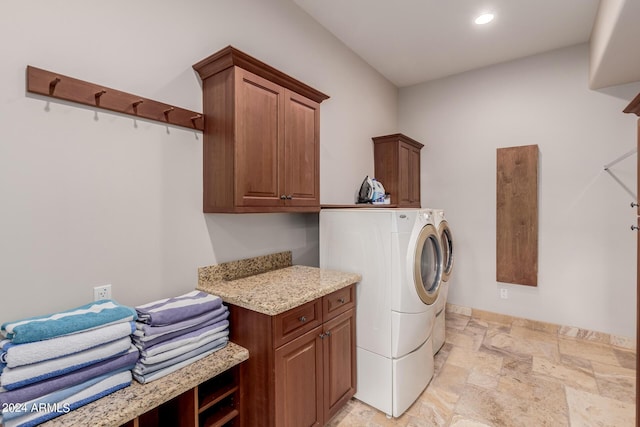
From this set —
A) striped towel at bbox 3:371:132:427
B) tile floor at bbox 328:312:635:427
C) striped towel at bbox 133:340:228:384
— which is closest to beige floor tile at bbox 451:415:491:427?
tile floor at bbox 328:312:635:427

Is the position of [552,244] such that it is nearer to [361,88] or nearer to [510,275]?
[510,275]

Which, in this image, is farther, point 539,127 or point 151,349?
point 539,127

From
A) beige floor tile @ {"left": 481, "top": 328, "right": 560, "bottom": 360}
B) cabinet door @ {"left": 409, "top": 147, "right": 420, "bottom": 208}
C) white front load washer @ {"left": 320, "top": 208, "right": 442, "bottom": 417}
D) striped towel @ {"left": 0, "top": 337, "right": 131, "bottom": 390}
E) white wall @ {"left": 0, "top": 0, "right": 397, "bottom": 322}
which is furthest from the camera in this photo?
cabinet door @ {"left": 409, "top": 147, "right": 420, "bottom": 208}

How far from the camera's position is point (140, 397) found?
1.12 m

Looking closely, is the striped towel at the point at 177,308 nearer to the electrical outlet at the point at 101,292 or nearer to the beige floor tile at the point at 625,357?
the electrical outlet at the point at 101,292

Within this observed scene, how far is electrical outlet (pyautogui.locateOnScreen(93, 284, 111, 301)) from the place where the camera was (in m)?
1.38

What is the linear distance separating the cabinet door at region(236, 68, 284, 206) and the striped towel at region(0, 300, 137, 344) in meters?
0.73

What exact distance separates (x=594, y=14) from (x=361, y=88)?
207 cm

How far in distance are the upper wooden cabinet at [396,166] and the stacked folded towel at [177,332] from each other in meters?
2.47

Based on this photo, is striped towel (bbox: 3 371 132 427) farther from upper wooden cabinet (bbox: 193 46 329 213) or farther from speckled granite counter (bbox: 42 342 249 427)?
upper wooden cabinet (bbox: 193 46 329 213)

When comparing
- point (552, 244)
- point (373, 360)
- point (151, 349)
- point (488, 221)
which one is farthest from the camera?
point (488, 221)

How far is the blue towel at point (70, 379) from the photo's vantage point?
945 mm

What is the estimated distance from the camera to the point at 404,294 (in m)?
1.93

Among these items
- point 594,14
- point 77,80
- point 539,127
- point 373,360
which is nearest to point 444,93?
point 539,127
